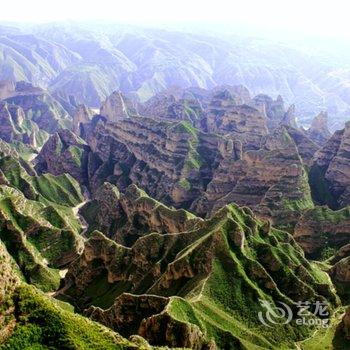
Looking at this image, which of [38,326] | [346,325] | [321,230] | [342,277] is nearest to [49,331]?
[38,326]

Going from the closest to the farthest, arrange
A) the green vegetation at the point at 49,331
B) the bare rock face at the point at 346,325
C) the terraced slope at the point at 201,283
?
1. the green vegetation at the point at 49,331
2. the terraced slope at the point at 201,283
3. the bare rock face at the point at 346,325

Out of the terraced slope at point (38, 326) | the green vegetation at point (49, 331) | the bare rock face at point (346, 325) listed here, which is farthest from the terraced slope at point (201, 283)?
the terraced slope at point (38, 326)

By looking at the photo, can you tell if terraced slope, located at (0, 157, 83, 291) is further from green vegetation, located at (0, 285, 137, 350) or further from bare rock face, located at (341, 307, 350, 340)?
green vegetation, located at (0, 285, 137, 350)

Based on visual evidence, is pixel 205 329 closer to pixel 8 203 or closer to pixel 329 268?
pixel 329 268

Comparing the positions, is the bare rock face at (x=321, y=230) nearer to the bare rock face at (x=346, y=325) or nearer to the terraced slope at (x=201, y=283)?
the terraced slope at (x=201, y=283)

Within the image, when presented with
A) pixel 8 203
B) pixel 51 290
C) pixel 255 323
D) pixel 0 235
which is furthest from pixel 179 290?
pixel 8 203

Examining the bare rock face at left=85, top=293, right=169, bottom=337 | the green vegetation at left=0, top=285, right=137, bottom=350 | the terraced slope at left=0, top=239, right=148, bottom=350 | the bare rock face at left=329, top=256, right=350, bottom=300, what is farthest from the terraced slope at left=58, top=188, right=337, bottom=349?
the terraced slope at left=0, top=239, right=148, bottom=350

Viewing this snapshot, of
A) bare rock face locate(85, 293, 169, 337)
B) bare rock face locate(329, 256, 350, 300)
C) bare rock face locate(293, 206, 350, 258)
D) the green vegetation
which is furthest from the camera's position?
bare rock face locate(293, 206, 350, 258)

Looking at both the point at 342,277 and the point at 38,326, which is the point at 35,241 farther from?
the point at 38,326
